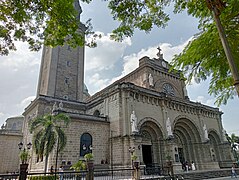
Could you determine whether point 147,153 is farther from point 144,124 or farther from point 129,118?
point 129,118

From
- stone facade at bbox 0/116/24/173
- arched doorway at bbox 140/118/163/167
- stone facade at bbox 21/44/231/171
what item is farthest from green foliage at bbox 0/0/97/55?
stone facade at bbox 0/116/24/173

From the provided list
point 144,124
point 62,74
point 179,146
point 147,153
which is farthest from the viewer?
point 62,74

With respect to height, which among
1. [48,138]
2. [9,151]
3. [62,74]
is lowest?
[9,151]

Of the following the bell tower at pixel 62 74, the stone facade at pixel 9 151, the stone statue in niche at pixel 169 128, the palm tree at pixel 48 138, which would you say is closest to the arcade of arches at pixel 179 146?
the stone statue in niche at pixel 169 128

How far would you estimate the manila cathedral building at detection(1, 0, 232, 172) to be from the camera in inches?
827

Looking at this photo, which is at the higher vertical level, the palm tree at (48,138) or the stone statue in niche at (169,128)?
the stone statue in niche at (169,128)

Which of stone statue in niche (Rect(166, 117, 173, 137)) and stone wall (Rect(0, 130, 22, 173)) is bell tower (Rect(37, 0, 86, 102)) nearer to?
stone wall (Rect(0, 130, 22, 173))

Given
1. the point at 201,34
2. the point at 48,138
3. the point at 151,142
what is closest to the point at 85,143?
the point at 48,138

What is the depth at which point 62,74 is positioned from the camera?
1237 inches

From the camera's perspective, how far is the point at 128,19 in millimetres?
6273

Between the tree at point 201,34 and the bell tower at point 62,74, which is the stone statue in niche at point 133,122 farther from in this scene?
the tree at point 201,34

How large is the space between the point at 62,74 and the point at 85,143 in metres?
14.4

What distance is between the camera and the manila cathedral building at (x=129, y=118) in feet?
68.9

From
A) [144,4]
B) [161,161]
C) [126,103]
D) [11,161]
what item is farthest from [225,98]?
[11,161]
